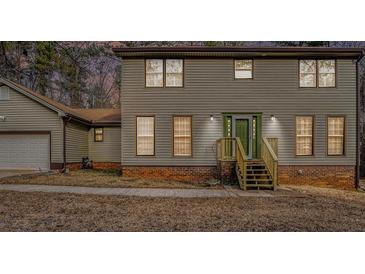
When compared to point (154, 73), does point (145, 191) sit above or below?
below

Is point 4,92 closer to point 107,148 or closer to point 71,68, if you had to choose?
point 107,148

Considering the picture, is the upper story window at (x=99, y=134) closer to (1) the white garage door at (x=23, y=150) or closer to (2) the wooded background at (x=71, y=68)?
(1) the white garage door at (x=23, y=150)

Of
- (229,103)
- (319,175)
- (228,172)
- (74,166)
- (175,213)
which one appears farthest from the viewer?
(74,166)

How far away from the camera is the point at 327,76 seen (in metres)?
11.8

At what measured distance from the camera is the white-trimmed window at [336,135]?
1188 cm

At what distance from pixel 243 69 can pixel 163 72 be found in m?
3.56

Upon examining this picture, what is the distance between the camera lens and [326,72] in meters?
11.8

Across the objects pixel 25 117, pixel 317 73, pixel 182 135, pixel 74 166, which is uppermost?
pixel 317 73

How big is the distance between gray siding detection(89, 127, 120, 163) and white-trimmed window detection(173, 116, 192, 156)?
585 centimetres

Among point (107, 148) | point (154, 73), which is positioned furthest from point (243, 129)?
point (107, 148)

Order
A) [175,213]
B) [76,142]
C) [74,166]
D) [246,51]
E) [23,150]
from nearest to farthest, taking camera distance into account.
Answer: [175,213] → [246,51] → [23,150] → [74,166] → [76,142]

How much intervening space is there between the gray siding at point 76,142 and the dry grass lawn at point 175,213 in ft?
20.7

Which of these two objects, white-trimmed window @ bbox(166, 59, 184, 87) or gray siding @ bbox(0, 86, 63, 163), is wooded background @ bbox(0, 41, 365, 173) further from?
gray siding @ bbox(0, 86, 63, 163)

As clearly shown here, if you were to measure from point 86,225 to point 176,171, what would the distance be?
6.46 meters
